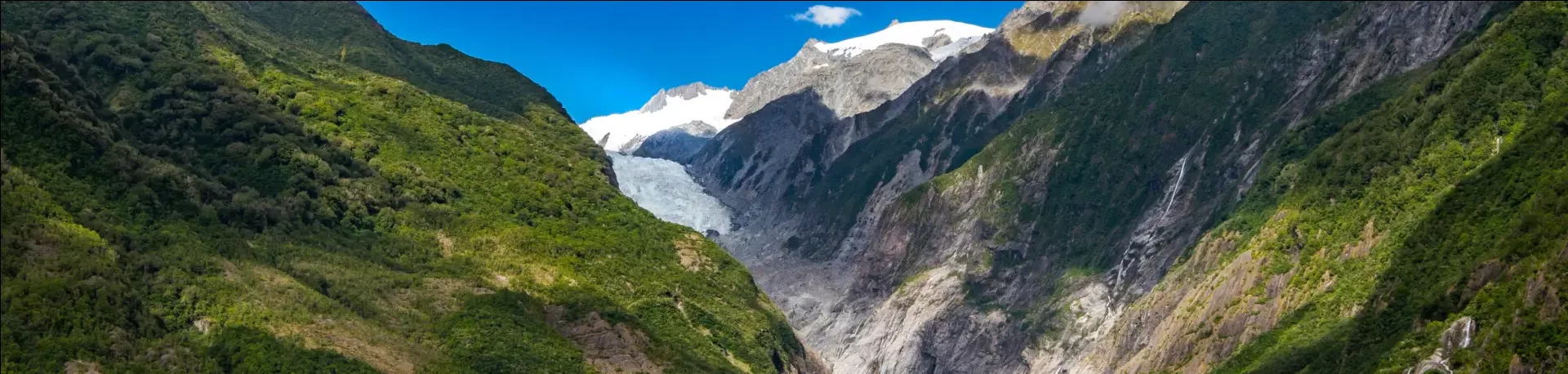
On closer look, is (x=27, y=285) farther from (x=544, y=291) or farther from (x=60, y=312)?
(x=544, y=291)

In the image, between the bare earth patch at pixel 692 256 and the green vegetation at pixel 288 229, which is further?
the bare earth patch at pixel 692 256

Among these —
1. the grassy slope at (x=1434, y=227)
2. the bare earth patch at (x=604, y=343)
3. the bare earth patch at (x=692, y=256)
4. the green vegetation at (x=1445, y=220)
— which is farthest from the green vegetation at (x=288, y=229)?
the green vegetation at (x=1445, y=220)

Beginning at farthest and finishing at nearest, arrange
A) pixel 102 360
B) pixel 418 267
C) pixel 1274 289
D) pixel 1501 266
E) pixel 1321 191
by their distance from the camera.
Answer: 1. pixel 1321 191
2. pixel 1274 289
3. pixel 418 267
4. pixel 1501 266
5. pixel 102 360

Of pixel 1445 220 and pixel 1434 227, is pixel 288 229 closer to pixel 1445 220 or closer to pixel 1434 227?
pixel 1434 227

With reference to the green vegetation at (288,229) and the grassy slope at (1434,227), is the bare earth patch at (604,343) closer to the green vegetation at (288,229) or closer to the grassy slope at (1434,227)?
the green vegetation at (288,229)

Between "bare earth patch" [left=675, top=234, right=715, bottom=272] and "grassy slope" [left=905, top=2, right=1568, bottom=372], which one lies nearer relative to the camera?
"grassy slope" [left=905, top=2, right=1568, bottom=372]

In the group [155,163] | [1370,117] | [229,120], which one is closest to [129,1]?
[229,120]

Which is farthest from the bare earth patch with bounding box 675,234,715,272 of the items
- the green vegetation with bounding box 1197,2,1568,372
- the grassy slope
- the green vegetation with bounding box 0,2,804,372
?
the green vegetation with bounding box 1197,2,1568,372

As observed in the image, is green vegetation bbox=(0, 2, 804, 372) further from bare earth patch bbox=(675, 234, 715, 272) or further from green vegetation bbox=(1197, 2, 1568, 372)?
green vegetation bbox=(1197, 2, 1568, 372)

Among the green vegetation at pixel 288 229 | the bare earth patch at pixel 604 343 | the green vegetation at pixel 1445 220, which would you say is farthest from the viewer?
the bare earth patch at pixel 604 343
